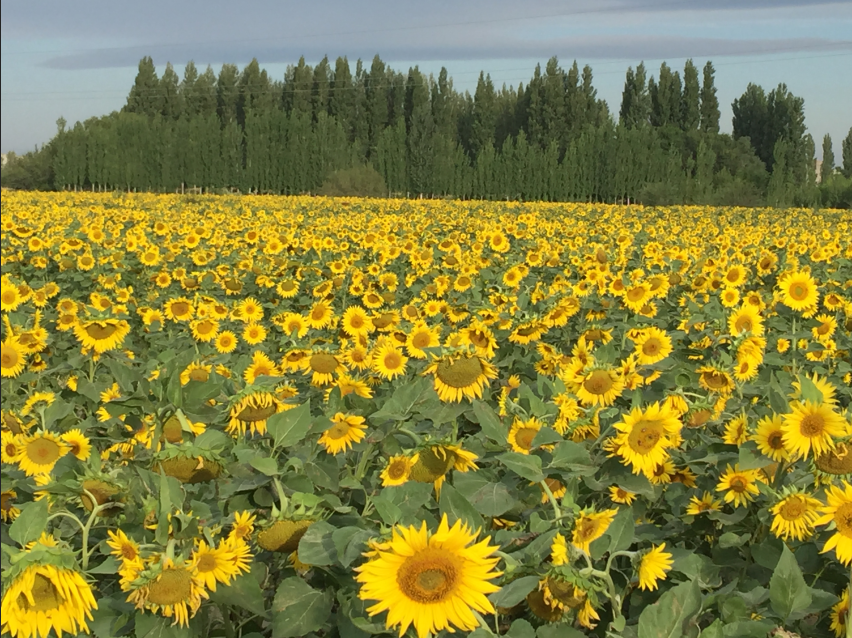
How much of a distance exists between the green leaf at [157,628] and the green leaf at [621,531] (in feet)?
2.18

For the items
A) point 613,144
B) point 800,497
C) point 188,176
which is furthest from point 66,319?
point 188,176

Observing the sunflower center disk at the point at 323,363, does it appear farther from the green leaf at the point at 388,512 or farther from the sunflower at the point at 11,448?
the green leaf at the point at 388,512

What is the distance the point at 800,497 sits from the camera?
1392 mm

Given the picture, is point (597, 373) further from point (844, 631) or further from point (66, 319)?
point (66, 319)

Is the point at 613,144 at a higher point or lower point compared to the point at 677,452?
higher

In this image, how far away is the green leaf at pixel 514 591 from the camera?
1.02 meters

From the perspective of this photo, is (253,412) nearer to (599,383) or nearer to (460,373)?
(460,373)

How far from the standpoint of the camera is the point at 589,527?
128 centimetres

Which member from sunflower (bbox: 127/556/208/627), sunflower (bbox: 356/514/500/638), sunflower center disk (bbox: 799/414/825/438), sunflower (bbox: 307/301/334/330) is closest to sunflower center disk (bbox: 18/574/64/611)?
sunflower (bbox: 127/556/208/627)

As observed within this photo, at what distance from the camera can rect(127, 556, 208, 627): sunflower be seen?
112 centimetres

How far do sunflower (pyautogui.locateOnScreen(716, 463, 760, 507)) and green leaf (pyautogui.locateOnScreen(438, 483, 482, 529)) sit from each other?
663mm

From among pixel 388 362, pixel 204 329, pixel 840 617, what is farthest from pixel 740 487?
pixel 204 329

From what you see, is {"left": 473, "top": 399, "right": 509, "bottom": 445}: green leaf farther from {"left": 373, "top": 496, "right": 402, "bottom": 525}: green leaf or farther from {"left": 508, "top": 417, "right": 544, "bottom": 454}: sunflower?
{"left": 373, "top": 496, "right": 402, "bottom": 525}: green leaf

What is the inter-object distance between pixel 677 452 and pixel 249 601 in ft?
3.37
